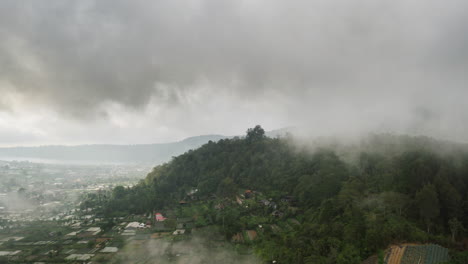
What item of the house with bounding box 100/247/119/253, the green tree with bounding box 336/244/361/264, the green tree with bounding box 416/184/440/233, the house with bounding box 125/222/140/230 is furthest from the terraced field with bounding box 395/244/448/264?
the house with bounding box 125/222/140/230

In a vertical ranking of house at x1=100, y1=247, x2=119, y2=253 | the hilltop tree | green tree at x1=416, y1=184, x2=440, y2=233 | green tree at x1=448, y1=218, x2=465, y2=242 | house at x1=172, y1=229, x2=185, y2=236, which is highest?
the hilltop tree

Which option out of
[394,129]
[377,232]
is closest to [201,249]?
[377,232]

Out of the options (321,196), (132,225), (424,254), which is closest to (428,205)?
(424,254)

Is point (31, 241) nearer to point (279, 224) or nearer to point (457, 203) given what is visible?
point (279, 224)

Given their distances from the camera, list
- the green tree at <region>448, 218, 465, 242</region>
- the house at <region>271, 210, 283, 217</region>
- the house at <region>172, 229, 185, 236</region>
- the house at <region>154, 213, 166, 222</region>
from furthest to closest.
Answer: the house at <region>154, 213, 166, 222</region>
the house at <region>271, 210, 283, 217</region>
the house at <region>172, 229, 185, 236</region>
the green tree at <region>448, 218, 465, 242</region>

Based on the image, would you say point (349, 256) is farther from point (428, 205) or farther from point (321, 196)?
point (321, 196)

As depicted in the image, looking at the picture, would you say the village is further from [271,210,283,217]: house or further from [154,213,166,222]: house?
[271,210,283,217]: house

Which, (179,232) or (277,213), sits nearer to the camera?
(179,232)

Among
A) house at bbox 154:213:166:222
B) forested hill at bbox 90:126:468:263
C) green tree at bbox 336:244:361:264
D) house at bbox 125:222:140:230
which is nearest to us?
green tree at bbox 336:244:361:264

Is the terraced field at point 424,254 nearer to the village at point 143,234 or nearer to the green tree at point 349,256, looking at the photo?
the green tree at point 349,256
